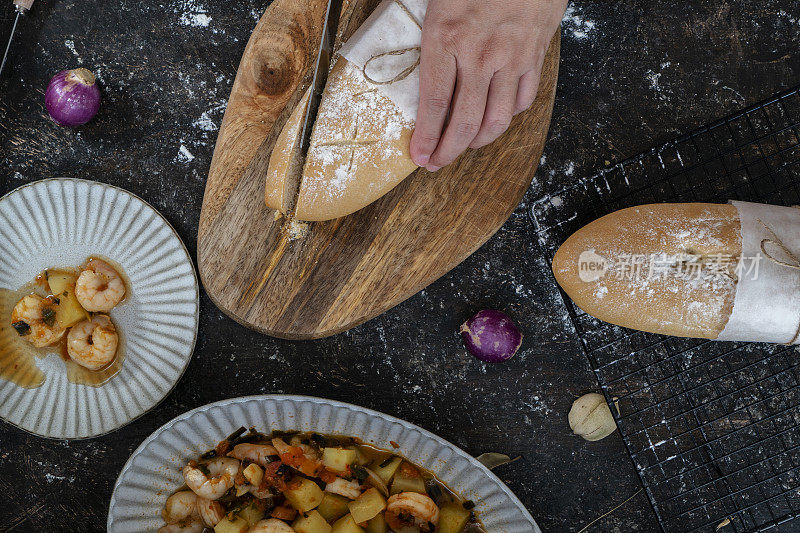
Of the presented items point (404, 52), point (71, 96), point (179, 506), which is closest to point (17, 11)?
point (71, 96)

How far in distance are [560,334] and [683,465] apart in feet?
2.14

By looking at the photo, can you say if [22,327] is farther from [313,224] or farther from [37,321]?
[313,224]

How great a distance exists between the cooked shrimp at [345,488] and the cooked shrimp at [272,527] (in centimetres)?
18

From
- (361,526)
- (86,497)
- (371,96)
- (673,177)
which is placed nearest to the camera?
(371,96)

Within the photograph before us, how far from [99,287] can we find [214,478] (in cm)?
76

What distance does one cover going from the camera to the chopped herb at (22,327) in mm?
1913

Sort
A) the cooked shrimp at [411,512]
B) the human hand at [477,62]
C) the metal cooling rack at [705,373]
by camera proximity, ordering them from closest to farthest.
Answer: the human hand at [477,62]
the cooked shrimp at [411,512]
the metal cooling rack at [705,373]

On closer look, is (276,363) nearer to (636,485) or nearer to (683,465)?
(636,485)

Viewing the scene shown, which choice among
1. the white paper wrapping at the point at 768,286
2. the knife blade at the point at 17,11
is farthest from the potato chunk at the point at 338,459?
the knife blade at the point at 17,11

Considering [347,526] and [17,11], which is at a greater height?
[17,11]

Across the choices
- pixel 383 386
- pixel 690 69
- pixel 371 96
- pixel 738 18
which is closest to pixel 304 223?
pixel 371 96

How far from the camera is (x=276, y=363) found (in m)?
2.10

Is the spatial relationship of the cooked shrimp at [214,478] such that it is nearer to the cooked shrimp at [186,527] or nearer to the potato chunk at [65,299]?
the cooked shrimp at [186,527]

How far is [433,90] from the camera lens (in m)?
1.54
